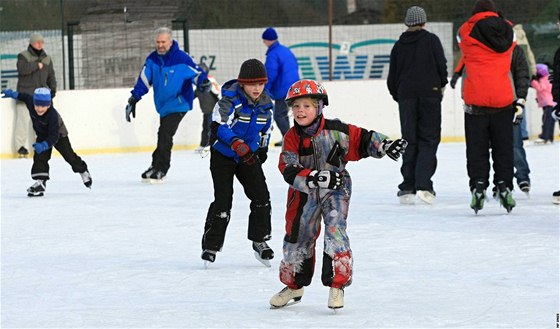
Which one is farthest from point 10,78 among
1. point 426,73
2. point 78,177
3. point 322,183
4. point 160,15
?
point 322,183

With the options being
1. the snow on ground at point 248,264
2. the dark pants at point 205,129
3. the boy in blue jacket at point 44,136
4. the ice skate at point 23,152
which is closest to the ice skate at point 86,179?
the boy in blue jacket at point 44,136

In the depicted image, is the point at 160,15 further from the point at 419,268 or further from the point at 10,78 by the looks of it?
the point at 419,268

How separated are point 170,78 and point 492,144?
4.00m

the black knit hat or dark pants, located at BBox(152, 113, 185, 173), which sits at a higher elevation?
the black knit hat

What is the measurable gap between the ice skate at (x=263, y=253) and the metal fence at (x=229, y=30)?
10.1 metres

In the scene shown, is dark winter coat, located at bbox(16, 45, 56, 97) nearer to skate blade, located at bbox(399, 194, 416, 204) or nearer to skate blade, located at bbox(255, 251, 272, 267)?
skate blade, located at bbox(399, 194, 416, 204)

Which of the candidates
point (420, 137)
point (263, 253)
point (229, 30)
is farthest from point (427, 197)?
point (229, 30)

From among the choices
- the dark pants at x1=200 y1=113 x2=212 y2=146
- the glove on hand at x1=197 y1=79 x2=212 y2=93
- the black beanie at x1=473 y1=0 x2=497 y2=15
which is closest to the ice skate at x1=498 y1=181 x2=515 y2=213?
the black beanie at x1=473 y1=0 x2=497 y2=15

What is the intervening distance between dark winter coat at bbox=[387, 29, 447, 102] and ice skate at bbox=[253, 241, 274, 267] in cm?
316

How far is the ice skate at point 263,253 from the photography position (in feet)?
22.7

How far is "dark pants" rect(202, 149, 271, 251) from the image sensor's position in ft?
22.9

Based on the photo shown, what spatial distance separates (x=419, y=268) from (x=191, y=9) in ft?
38.7

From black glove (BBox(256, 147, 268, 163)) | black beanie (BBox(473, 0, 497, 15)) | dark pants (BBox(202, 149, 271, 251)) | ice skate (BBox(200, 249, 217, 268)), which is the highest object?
black beanie (BBox(473, 0, 497, 15))

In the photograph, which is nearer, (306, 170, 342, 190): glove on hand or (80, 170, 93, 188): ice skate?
(306, 170, 342, 190): glove on hand
